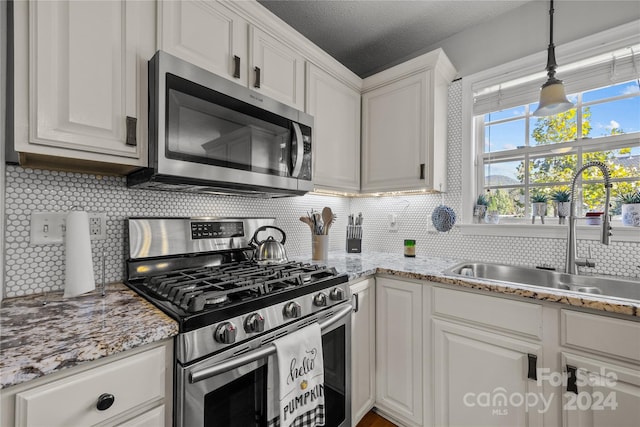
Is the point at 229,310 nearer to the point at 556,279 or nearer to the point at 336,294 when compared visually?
the point at 336,294

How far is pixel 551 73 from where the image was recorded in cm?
142

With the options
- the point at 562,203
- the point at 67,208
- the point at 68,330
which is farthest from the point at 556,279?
the point at 67,208

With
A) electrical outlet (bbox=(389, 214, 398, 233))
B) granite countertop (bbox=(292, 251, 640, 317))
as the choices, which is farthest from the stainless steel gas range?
electrical outlet (bbox=(389, 214, 398, 233))

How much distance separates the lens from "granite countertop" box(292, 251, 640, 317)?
983mm

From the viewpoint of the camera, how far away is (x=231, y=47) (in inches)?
52.3

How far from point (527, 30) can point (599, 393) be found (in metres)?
2.05

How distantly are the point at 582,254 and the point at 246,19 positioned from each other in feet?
7.25

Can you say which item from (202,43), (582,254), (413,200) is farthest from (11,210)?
(582,254)

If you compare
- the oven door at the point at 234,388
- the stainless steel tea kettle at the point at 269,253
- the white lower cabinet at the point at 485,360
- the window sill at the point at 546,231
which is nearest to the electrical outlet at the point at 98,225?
the stainless steel tea kettle at the point at 269,253

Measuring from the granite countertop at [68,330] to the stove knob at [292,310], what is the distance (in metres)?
0.38

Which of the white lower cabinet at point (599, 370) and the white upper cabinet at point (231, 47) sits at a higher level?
the white upper cabinet at point (231, 47)

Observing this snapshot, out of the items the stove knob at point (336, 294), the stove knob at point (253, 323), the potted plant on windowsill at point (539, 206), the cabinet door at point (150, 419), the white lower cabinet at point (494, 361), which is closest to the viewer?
the cabinet door at point (150, 419)

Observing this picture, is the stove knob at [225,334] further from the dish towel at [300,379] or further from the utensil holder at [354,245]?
the utensil holder at [354,245]

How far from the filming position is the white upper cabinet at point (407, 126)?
6.05ft
